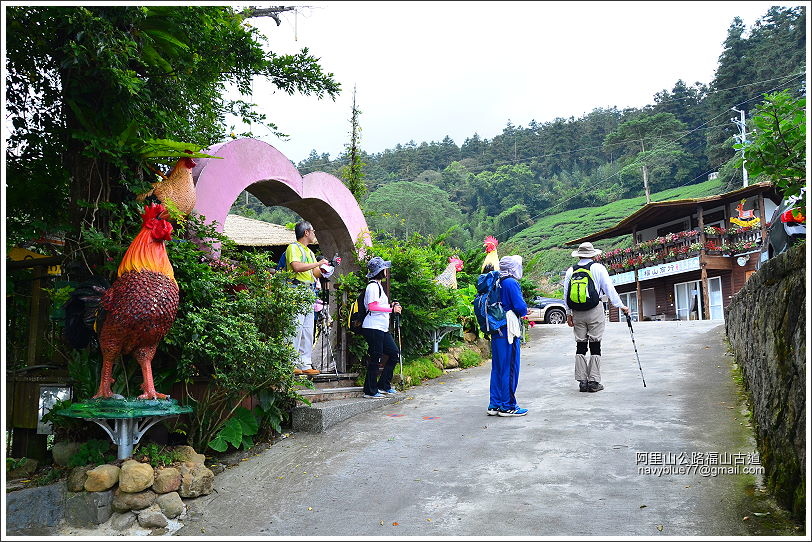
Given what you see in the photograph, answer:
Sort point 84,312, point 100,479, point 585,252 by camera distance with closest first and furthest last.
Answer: point 100,479 → point 84,312 → point 585,252

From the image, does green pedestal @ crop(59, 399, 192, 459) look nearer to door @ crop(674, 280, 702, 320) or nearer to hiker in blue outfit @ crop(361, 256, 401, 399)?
hiker in blue outfit @ crop(361, 256, 401, 399)

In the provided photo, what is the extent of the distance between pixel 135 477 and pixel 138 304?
4.10 feet

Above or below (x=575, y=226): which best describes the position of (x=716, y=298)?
below

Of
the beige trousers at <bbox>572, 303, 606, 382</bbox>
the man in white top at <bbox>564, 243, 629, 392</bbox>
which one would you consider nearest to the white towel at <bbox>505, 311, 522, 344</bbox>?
the man in white top at <bbox>564, 243, 629, 392</bbox>

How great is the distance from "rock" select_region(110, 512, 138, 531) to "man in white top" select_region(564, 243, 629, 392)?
211 inches

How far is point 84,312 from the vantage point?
16.1 ft

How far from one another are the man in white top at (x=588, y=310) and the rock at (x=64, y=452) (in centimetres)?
555

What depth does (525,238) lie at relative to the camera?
54.1 metres

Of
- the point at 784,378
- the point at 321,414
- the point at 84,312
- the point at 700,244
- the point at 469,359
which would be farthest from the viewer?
the point at 700,244

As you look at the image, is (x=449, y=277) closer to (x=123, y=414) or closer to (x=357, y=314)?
(x=357, y=314)

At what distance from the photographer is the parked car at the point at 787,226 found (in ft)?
14.6

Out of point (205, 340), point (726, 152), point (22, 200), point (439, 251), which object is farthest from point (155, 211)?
point (726, 152)

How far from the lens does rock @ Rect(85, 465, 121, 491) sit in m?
4.30

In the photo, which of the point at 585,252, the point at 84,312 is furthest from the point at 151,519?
the point at 585,252
